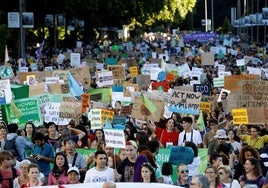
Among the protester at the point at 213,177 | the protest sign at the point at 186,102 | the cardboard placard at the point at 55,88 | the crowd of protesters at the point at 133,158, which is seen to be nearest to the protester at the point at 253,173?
the crowd of protesters at the point at 133,158

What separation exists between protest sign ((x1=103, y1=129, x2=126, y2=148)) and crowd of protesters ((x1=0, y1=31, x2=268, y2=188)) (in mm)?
102

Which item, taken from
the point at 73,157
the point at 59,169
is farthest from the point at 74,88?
the point at 59,169

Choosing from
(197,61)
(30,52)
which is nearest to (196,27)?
(30,52)

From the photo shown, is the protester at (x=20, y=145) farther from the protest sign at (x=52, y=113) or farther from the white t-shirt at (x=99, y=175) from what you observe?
the protest sign at (x=52, y=113)

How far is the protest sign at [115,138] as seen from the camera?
13.5 m

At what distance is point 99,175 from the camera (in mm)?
12219

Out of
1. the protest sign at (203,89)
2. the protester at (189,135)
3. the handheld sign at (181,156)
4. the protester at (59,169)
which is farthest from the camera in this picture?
the protest sign at (203,89)

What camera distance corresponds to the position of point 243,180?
1191 cm

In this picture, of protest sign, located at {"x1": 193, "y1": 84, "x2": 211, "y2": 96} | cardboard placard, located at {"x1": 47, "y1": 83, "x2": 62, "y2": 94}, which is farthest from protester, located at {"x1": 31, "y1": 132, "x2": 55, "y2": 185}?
protest sign, located at {"x1": 193, "y1": 84, "x2": 211, "y2": 96}

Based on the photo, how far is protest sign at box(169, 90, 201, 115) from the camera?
61.6ft

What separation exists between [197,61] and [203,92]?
69.1 feet

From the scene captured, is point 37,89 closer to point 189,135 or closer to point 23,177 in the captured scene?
point 189,135

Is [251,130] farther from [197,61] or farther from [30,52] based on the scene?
[30,52]

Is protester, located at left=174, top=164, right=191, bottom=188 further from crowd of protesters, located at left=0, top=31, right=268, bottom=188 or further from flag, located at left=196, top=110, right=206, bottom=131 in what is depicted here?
flag, located at left=196, top=110, right=206, bottom=131
